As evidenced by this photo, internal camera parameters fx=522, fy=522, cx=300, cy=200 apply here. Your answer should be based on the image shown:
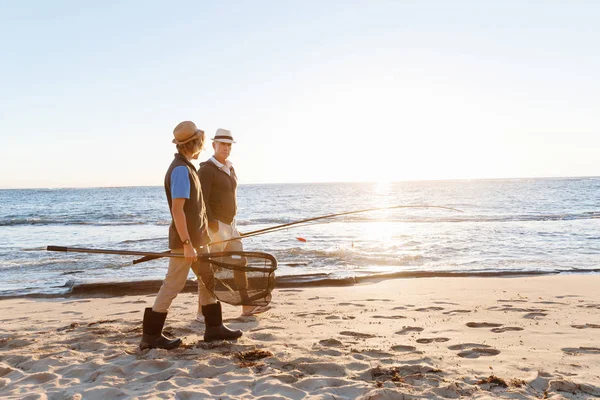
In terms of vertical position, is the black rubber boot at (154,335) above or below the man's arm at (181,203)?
below

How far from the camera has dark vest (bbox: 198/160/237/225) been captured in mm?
5465

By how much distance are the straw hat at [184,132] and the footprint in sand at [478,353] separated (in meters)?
2.80

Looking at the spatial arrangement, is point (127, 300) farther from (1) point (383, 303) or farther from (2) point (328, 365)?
(2) point (328, 365)

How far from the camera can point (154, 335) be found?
441cm

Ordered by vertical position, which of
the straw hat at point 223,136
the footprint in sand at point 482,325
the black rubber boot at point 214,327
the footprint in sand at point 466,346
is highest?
the straw hat at point 223,136

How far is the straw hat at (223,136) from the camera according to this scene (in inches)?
215

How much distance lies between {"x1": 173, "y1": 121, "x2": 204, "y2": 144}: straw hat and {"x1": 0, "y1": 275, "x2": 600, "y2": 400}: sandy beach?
176 cm

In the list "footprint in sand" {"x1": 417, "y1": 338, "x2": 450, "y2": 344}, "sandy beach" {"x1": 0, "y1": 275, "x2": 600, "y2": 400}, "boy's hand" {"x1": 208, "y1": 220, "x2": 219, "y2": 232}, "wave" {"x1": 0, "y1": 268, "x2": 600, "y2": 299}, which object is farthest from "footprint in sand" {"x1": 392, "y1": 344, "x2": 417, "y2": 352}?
"wave" {"x1": 0, "y1": 268, "x2": 600, "y2": 299}

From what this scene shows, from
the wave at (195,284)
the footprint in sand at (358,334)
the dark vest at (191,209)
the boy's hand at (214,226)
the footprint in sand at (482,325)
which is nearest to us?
the dark vest at (191,209)

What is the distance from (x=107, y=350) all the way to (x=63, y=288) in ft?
14.5

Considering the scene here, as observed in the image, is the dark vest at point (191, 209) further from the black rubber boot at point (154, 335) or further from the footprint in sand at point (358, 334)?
the footprint in sand at point (358, 334)

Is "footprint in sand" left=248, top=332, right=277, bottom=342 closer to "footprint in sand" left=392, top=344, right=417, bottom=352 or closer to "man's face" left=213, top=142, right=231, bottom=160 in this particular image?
"footprint in sand" left=392, top=344, right=417, bottom=352

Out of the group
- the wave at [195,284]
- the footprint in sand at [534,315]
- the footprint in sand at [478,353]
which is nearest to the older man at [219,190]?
the footprint in sand at [478,353]

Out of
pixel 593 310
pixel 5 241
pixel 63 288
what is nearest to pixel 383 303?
pixel 593 310
